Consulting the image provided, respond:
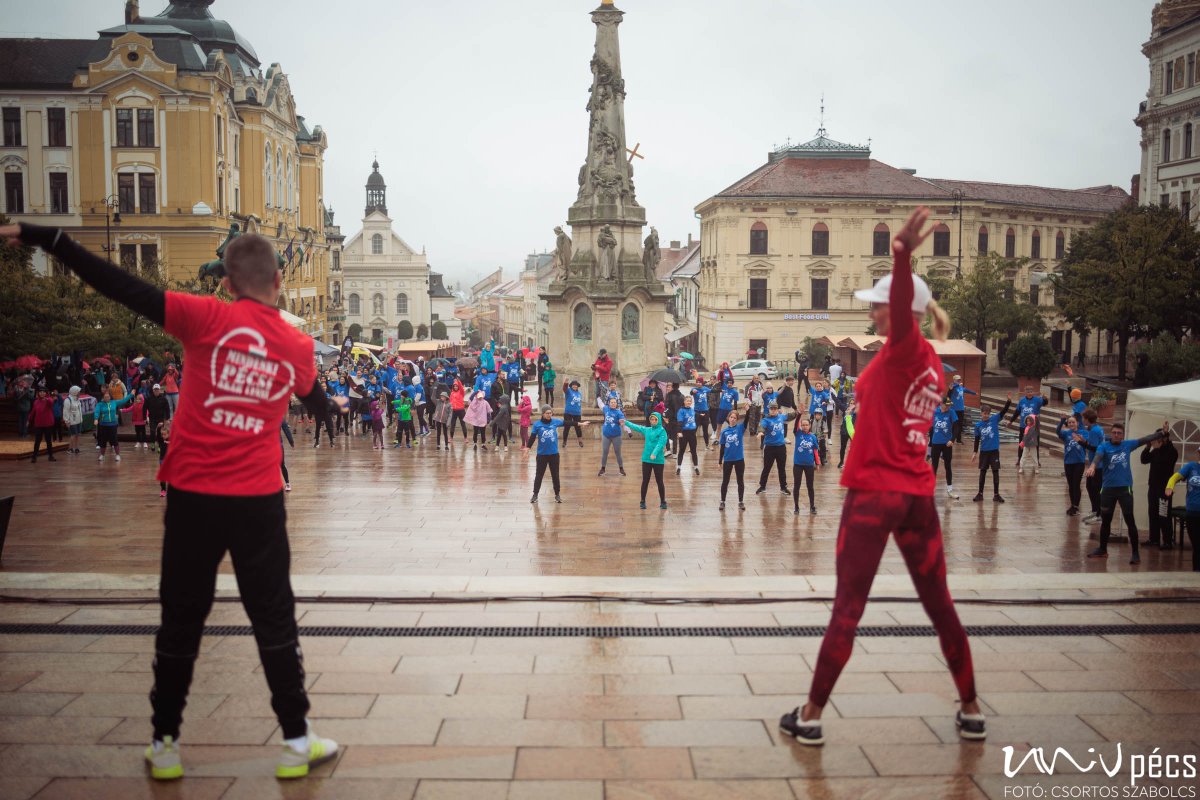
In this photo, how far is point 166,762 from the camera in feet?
15.4

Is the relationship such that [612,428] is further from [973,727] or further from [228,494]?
[228,494]

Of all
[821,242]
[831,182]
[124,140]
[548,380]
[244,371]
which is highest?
[124,140]

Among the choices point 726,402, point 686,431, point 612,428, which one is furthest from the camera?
point 726,402

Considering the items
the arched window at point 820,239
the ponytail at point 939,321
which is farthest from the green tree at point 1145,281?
the ponytail at point 939,321

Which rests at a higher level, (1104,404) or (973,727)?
(1104,404)

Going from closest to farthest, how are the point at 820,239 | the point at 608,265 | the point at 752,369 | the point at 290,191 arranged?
the point at 608,265
the point at 752,369
the point at 820,239
the point at 290,191

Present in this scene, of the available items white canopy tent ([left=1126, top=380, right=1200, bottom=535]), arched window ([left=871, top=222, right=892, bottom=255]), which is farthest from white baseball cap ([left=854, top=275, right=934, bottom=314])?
arched window ([left=871, top=222, right=892, bottom=255])

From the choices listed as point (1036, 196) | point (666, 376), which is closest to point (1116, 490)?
point (666, 376)

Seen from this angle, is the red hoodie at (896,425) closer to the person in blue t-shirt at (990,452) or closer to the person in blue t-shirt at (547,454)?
the person in blue t-shirt at (547,454)

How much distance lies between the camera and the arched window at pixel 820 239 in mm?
60781

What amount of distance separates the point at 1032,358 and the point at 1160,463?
2144 centimetres

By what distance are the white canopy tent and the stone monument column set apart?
21.5 m

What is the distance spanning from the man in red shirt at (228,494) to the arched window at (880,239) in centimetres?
5938

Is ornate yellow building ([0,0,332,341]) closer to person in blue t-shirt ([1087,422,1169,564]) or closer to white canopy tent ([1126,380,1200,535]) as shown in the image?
white canopy tent ([1126,380,1200,535])
